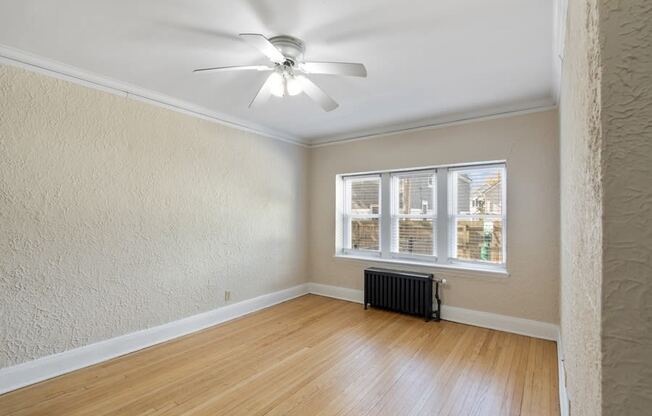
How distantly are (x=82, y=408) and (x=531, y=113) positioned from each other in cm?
483

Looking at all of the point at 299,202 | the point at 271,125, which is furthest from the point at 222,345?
the point at 271,125

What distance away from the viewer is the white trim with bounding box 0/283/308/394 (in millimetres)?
2367

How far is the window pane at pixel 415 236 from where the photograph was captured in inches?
165

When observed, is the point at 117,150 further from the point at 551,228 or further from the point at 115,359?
the point at 551,228

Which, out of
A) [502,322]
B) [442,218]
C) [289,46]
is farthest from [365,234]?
[289,46]

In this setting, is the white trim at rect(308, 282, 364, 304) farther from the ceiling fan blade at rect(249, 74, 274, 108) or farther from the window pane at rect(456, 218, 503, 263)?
the ceiling fan blade at rect(249, 74, 274, 108)

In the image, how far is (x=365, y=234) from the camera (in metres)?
4.84

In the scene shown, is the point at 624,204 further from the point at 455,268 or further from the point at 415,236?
the point at 415,236

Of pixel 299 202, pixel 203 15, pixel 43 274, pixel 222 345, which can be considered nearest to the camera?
pixel 203 15

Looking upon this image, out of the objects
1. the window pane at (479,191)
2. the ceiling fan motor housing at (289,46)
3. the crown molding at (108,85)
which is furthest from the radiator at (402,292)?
the ceiling fan motor housing at (289,46)

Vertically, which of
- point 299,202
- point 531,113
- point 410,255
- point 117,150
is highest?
point 531,113

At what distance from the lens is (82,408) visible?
213cm

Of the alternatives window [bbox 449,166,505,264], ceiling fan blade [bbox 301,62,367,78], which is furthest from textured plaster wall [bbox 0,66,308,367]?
window [bbox 449,166,505,264]

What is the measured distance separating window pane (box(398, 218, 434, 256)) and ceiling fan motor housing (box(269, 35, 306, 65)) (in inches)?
112
